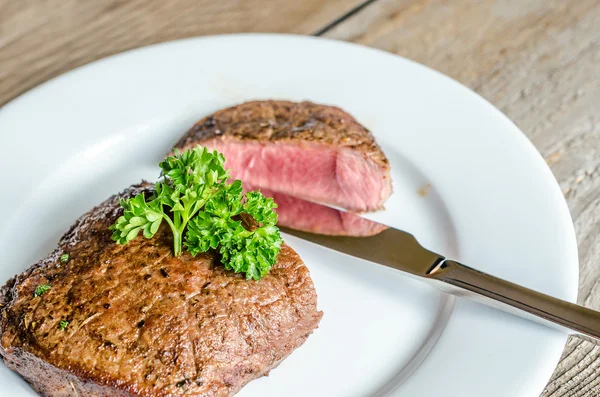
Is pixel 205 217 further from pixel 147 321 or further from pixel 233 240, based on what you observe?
pixel 147 321

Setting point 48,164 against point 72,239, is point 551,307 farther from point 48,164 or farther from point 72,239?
point 48,164

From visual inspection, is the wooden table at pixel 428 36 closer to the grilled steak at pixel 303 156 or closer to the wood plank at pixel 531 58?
the wood plank at pixel 531 58

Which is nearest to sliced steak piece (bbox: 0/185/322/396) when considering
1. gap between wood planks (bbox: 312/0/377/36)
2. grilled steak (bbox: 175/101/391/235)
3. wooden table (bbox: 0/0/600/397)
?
grilled steak (bbox: 175/101/391/235)

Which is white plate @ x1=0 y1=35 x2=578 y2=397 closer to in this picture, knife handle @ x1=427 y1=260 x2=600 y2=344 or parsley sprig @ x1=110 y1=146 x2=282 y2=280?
knife handle @ x1=427 y1=260 x2=600 y2=344

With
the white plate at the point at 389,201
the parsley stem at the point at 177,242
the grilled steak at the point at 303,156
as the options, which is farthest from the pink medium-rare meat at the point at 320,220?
the parsley stem at the point at 177,242

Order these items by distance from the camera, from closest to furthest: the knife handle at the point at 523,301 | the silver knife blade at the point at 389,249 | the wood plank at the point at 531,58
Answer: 1. the knife handle at the point at 523,301
2. the silver knife blade at the point at 389,249
3. the wood plank at the point at 531,58

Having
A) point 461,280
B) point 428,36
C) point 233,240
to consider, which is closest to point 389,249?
point 461,280
